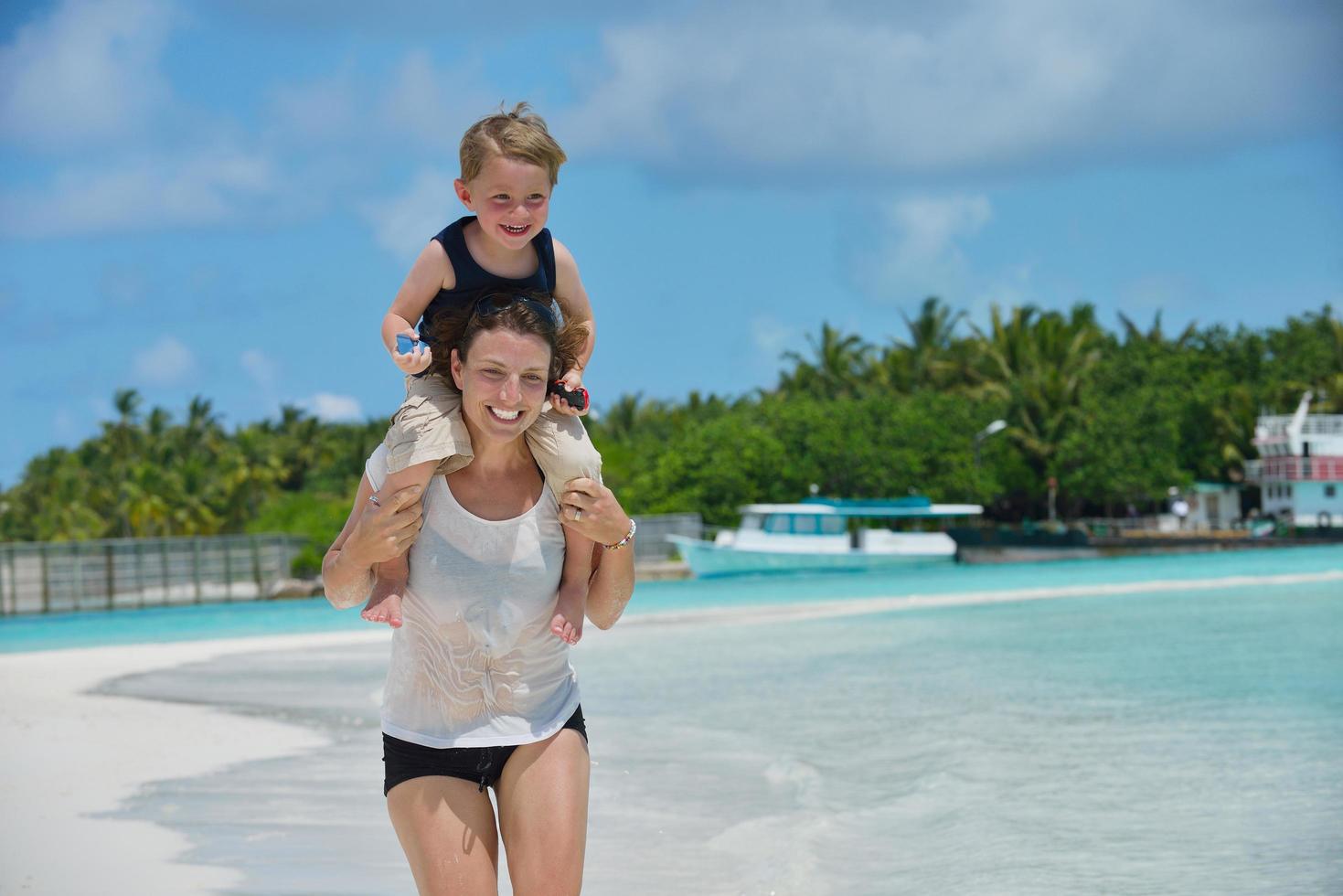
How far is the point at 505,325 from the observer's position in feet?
10.7

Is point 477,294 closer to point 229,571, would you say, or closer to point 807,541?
point 807,541

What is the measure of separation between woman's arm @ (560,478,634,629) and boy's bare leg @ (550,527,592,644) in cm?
4

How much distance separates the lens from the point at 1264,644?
18859mm

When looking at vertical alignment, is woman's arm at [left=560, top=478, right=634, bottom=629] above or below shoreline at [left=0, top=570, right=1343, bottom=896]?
above

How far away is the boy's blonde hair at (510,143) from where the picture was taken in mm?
3340

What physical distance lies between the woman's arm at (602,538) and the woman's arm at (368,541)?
35 centimetres

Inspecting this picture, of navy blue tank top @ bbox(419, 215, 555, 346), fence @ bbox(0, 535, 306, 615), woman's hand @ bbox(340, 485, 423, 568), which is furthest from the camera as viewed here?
fence @ bbox(0, 535, 306, 615)

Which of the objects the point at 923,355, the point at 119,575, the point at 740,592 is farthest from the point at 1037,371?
the point at 119,575

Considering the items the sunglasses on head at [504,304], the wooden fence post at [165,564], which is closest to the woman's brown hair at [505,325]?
the sunglasses on head at [504,304]

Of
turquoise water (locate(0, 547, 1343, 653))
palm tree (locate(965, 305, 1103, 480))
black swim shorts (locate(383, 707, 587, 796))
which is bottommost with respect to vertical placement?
turquoise water (locate(0, 547, 1343, 653))

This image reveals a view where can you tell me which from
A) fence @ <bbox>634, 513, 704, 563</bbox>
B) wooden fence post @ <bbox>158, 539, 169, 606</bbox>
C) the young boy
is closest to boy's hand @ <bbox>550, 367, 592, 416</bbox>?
the young boy

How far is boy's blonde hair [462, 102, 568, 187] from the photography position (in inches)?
131

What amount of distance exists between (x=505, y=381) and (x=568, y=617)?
0.57 metres

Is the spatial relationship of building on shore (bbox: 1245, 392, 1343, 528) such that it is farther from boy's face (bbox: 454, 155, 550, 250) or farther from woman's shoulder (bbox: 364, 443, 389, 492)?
woman's shoulder (bbox: 364, 443, 389, 492)
